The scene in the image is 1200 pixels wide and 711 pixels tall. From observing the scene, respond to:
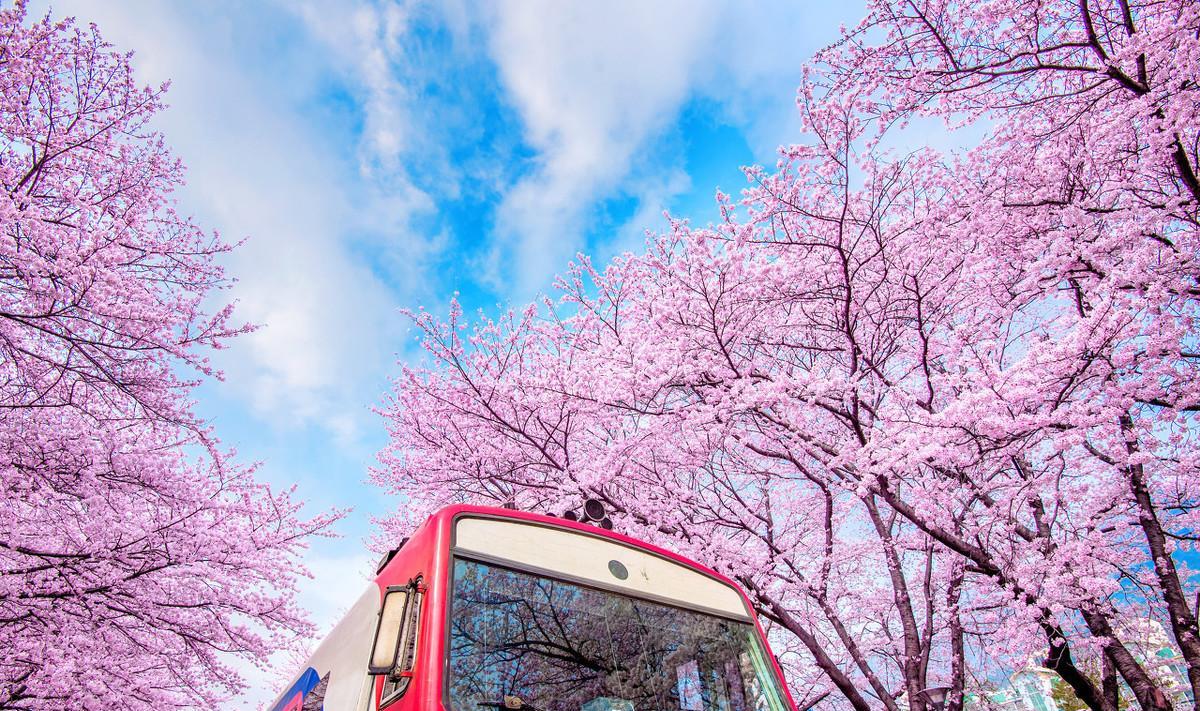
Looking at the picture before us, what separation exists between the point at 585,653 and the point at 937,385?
6043 millimetres

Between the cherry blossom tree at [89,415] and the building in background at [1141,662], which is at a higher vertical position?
the cherry blossom tree at [89,415]

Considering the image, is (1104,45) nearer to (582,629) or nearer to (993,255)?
(993,255)

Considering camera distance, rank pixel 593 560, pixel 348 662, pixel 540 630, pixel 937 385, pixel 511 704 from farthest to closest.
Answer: pixel 937 385 < pixel 593 560 < pixel 348 662 < pixel 540 630 < pixel 511 704

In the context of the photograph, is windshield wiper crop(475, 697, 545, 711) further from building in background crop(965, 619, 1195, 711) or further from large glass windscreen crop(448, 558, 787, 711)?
building in background crop(965, 619, 1195, 711)

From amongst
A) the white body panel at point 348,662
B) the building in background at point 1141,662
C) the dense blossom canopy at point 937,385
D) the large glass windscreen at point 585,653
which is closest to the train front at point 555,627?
the large glass windscreen at point 585,653

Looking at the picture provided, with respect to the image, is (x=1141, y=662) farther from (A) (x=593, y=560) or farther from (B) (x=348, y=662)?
(B) (x=348, y=662)

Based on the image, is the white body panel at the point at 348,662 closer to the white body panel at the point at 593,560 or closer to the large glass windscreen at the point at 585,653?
the large glass windscreen at the point at 585,653

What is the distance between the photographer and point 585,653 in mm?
3029

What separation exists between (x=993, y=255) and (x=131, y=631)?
13982 mm

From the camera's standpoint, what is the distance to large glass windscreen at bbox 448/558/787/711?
269 centimetres

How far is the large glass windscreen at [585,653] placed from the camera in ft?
8.82

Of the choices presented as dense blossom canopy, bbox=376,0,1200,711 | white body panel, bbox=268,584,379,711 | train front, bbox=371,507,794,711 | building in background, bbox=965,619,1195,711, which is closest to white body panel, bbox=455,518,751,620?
train front, bbox=371,507,794,711

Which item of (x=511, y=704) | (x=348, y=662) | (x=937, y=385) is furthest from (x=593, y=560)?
(x=937, y=385)

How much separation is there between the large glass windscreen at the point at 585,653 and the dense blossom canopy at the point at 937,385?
351 cm
